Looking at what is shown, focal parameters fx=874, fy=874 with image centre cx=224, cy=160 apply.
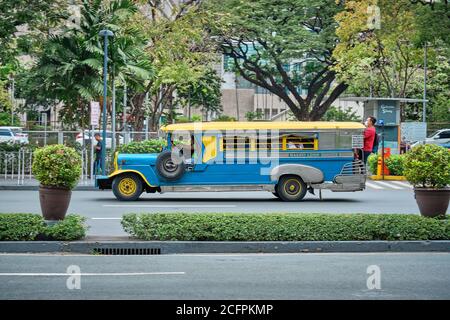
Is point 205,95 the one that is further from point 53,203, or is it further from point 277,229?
point 277,229

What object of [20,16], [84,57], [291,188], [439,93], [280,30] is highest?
[280,30]

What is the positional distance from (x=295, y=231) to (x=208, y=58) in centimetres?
3133

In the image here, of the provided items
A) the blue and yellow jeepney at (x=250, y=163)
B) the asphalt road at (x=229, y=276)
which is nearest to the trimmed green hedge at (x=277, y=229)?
the asphalt road at (x=229, y=276)

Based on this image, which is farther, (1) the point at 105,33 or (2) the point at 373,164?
(2) the point at 373,164

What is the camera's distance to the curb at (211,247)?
43.7 ft

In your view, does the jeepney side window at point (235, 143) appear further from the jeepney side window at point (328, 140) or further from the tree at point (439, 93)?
the tree at point (439, 93)

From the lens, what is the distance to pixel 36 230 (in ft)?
44.4

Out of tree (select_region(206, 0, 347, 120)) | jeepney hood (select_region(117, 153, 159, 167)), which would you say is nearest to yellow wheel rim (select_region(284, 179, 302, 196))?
jeepney hood (select_region(117, 153, 159, 167))

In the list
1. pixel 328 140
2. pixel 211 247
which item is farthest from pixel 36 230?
pixel 328 140

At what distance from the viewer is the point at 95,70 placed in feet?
103

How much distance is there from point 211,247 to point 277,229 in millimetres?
1084

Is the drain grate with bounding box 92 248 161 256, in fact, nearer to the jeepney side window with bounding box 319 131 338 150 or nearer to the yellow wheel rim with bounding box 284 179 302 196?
the yellow wheel rim with bounding box 284 179 302 196

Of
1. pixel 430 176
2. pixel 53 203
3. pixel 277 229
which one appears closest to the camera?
pixel 277 229

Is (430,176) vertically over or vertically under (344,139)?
under
